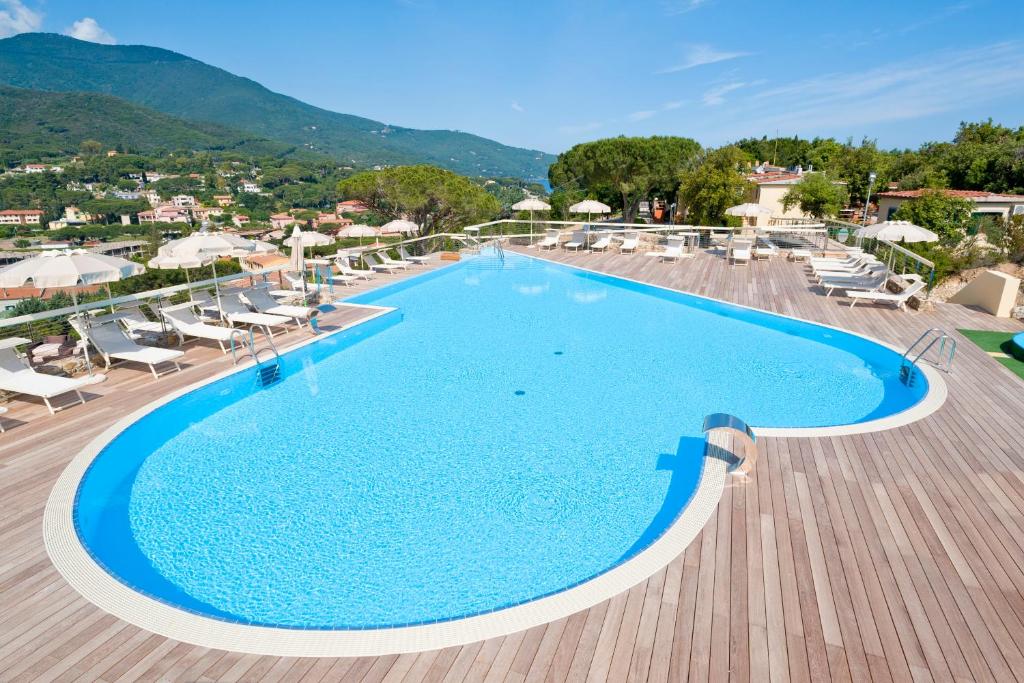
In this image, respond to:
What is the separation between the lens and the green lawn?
677cm

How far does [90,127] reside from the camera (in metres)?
136

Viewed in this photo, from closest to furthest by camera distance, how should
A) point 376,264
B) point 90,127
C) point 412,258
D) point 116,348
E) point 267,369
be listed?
1. point 116,348
2. point 267,369
3. point 376,264
4. point 412,258
5. point 90,127

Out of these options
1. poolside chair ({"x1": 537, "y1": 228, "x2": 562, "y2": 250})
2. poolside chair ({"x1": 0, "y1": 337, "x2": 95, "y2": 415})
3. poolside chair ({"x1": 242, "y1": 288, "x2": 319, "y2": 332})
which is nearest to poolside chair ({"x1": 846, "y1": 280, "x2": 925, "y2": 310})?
poolside chair ({"x1": 537, "y1": 228, "x2": 562, "y2": 250})

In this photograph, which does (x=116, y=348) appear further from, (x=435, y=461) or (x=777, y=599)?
(x=777, y=599)

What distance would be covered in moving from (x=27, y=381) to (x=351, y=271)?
775 cm

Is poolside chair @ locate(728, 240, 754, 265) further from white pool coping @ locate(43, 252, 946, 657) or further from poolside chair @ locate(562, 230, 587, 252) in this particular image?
white pool coping @ locate(43, 252, 946, 657)

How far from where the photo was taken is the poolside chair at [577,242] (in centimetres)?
1791

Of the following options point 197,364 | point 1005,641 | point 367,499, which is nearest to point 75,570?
point 367,499

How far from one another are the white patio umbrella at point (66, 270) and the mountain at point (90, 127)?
158 meters

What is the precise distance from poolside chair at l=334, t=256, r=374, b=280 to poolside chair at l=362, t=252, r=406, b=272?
55cm

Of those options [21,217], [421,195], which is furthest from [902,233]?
[21,217]

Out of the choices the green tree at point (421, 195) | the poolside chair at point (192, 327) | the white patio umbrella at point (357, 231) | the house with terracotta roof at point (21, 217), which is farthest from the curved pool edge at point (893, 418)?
the house with terracotta roof at point (21, 217)

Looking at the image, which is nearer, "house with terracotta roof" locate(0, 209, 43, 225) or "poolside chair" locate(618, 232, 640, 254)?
"poolside chair" locate(618, 232, 640, 254)

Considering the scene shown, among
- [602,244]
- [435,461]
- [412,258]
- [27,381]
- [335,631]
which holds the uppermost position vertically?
[602,244]
